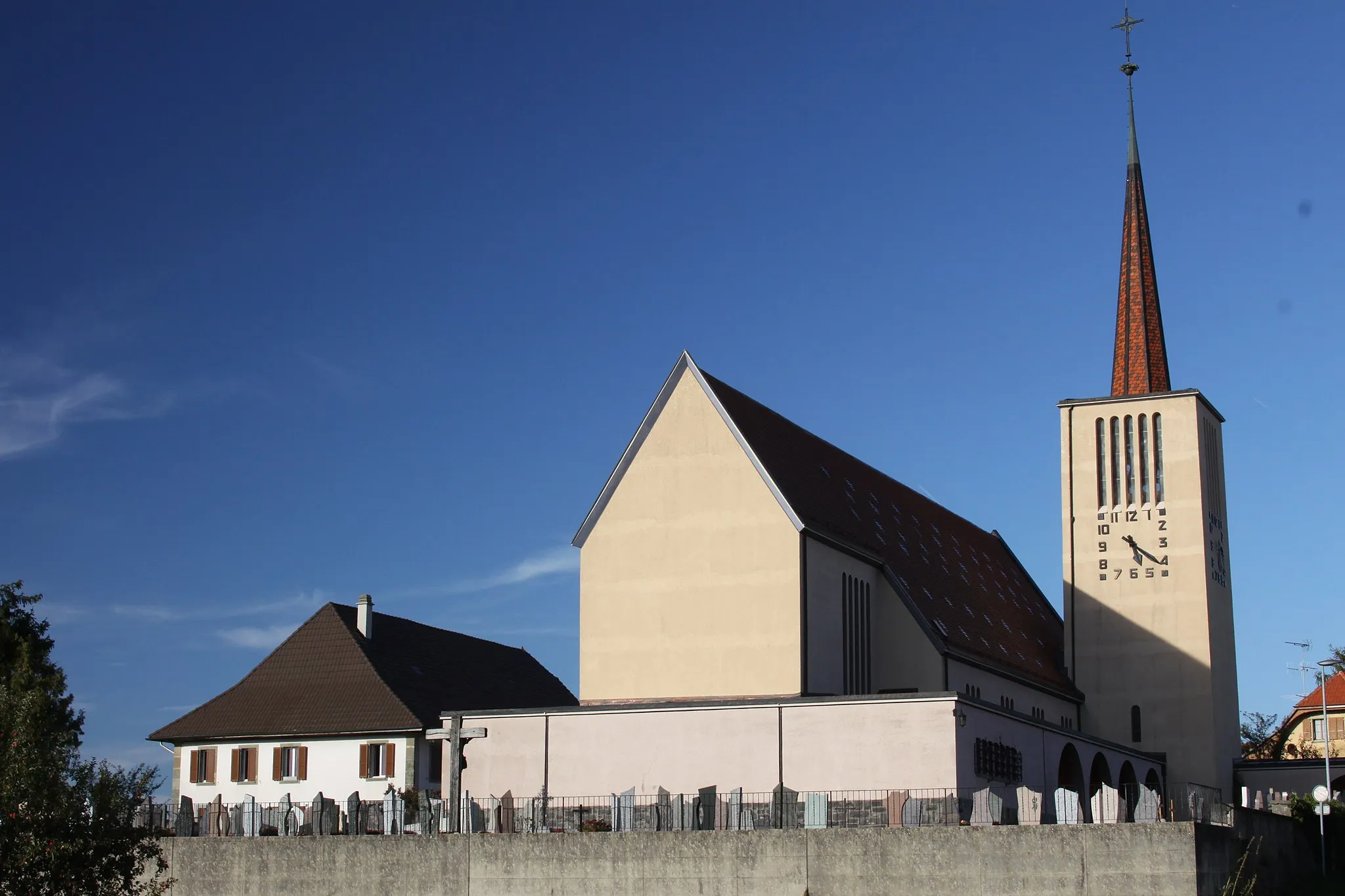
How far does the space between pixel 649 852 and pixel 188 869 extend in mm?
9826

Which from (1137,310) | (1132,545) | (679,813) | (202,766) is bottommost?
(202,766)

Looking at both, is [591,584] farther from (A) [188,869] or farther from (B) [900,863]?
(B) [900,863]

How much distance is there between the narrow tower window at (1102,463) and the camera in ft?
184

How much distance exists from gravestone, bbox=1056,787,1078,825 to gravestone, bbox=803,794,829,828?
16.1ft

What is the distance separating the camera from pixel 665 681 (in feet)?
139

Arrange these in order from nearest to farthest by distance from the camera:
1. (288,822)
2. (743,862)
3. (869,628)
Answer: (743,862) < (288,822) < (869,628)

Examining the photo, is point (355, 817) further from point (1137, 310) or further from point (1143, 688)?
point (1137, 310)

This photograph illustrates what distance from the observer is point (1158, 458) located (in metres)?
55.8

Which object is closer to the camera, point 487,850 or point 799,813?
point 487,850

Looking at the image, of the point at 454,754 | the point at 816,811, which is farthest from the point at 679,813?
the point at 454,754

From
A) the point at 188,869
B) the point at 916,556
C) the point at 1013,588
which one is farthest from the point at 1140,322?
the point at 188,869

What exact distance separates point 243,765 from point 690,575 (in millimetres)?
17422

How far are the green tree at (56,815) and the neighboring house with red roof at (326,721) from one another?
72.2ft

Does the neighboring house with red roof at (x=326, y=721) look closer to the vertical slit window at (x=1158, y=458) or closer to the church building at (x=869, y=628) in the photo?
the church building at (x=869, y=628)
